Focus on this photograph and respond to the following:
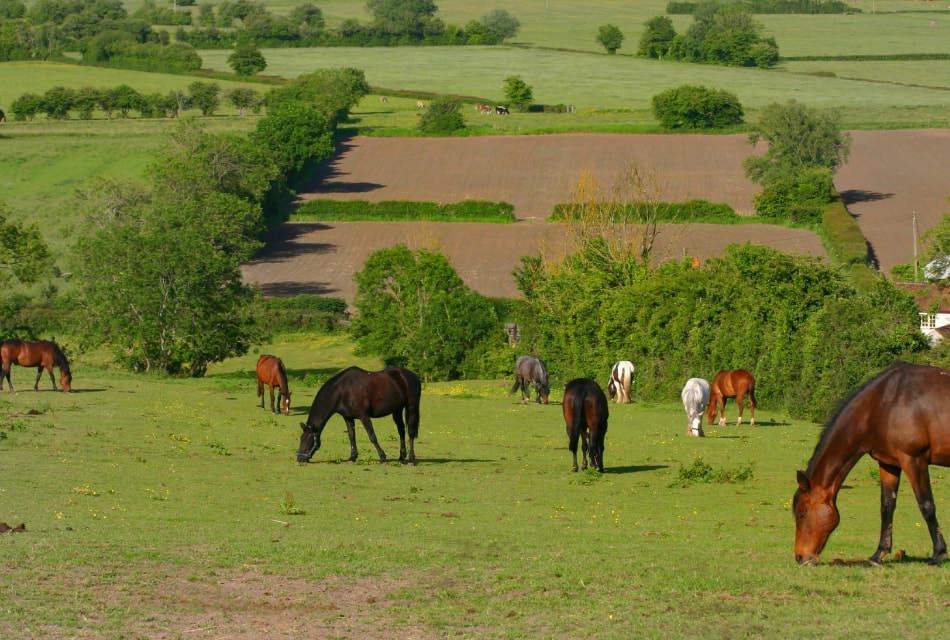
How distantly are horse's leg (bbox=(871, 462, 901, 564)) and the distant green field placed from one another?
13675cm

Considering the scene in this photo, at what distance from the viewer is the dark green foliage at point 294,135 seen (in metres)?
120

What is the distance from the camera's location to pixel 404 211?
4525 inches

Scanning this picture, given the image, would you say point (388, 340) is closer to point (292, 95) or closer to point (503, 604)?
point (503, 604)

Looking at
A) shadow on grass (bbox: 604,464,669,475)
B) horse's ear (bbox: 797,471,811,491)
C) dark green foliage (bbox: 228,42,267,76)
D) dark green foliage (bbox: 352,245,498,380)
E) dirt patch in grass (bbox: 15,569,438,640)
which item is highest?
dark green foliage (bbox: 228,42,267,76)

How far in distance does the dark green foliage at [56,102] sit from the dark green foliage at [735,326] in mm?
102154

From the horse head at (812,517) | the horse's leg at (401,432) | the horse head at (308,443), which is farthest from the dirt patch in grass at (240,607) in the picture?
the horse's leg at (401,432)

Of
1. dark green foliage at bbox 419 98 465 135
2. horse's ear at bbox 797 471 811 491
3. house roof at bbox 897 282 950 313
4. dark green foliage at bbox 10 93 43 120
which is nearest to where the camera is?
horse's ear at bbox 797 471 811 491

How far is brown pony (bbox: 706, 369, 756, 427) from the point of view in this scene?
38969mm

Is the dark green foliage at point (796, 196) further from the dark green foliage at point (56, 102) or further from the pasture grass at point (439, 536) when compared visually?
the dark green foliage at point (56, 102)

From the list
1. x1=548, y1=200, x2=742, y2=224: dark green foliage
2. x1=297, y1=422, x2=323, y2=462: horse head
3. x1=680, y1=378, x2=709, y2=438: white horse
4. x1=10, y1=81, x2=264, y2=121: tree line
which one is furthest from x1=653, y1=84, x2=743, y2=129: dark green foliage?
x1=297, y1=422, x2=323, y2=462: horse head

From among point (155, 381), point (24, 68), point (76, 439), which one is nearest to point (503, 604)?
point (76, 439)

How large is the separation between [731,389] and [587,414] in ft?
43.3

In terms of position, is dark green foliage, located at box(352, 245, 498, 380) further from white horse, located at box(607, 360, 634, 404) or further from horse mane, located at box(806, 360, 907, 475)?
horse mane, located at box(806, 360, 907, 475)

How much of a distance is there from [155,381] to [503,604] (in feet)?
123
